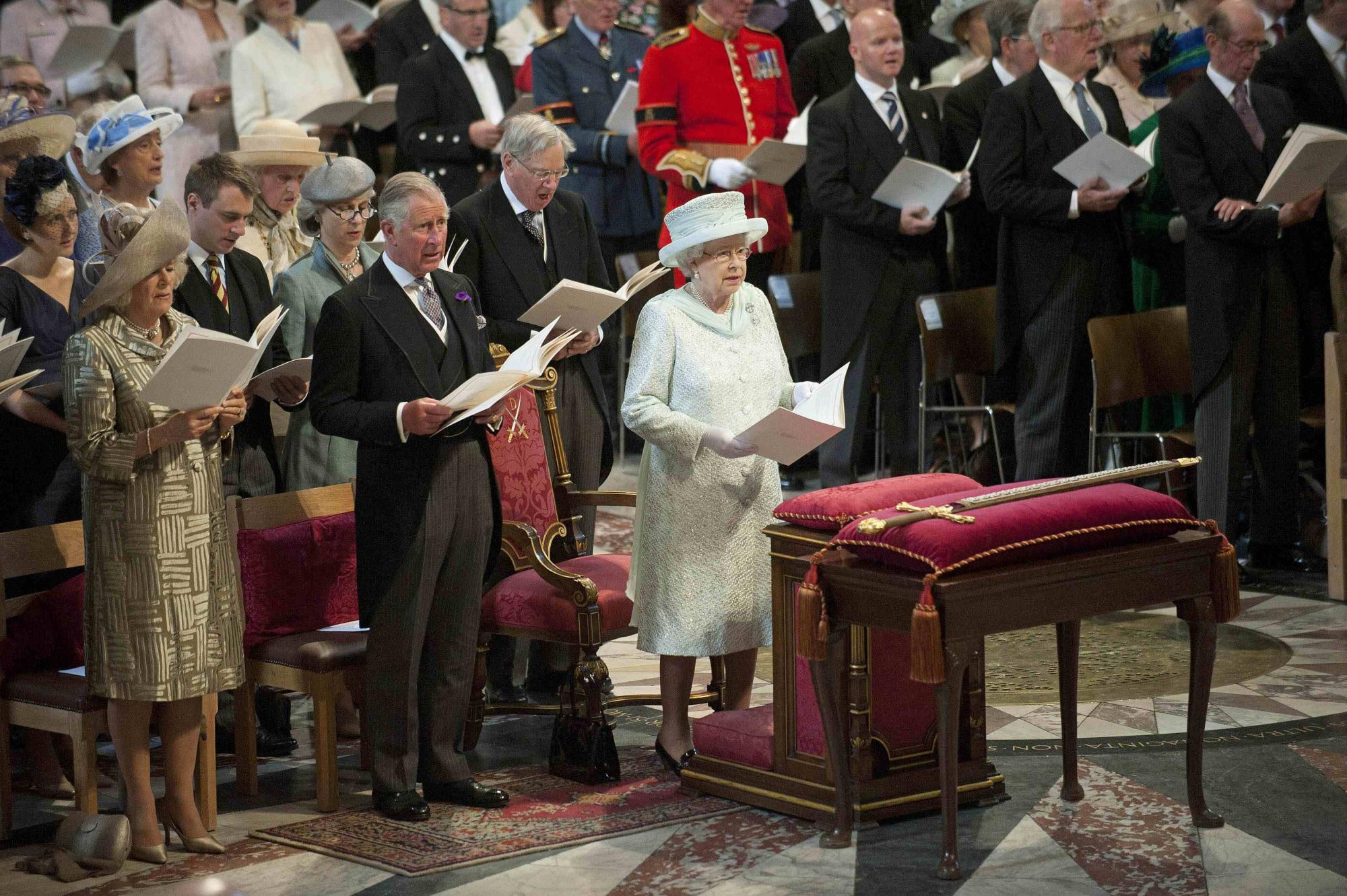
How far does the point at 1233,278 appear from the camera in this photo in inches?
257

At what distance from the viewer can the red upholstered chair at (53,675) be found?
161 inches

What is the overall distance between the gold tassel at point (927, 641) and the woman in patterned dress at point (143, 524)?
5.33ft

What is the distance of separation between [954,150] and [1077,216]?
3.15 feet

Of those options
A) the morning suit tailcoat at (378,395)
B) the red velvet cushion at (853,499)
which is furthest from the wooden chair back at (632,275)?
the red velvet cushion at (853,499)

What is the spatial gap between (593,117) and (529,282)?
264cm

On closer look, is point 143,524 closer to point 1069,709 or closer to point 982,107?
point 1069,709

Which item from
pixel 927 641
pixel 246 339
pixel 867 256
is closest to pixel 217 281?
pixel 246 339

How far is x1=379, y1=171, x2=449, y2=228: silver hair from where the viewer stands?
416 centimetres

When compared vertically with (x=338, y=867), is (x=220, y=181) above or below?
above

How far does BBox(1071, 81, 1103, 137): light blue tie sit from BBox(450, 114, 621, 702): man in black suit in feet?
8.04

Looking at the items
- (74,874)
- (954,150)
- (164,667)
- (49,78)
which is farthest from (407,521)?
(49,78)

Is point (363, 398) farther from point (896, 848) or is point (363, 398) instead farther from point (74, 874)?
point (896, 848)

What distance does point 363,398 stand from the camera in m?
4.18

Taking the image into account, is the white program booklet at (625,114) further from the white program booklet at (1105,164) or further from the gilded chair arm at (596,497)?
the gilded chair arm at (596,497)
